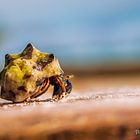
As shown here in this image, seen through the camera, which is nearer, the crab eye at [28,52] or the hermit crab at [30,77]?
the hermit crab at [30,77]

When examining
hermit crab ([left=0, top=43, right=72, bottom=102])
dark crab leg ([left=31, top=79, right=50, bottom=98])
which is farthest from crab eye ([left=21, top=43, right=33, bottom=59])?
dark crab leg ([left=31, top=79, right=50, bottom=98])

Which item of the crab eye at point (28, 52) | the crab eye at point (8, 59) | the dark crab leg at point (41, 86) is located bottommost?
the dark crab leg at point (41, 86)

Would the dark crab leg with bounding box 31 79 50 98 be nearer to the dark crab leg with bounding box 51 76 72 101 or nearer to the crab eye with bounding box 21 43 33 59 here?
the dark crab leg with bounding box 51 76 72 101

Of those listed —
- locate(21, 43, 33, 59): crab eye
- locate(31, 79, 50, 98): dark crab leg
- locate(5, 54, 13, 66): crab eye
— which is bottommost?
locate(31, 79, 50, 98): dark crab leg

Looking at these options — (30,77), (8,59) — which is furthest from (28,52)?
(30,77)

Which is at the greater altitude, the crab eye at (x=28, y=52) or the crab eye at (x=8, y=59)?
the crab eye at (x=28, y=52)

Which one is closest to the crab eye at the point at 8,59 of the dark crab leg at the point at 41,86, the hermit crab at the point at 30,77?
the hermit crab at the point at 30,77

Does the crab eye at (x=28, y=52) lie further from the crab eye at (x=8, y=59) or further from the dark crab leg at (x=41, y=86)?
the dark crab leg at (x=41, y=86)

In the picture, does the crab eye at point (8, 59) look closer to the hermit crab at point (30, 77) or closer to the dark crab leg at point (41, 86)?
the hermit crab at point (30, 77)

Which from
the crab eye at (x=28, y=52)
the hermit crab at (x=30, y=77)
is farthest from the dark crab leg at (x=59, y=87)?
the crab eye at (x=28, y=52)
